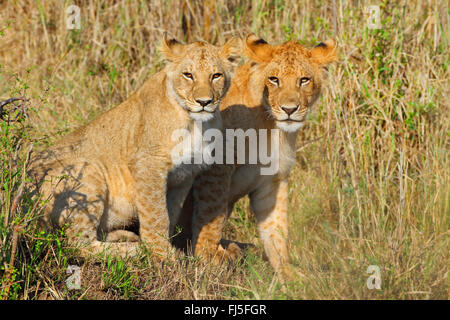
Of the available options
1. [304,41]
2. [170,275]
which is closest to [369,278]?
[170,275]

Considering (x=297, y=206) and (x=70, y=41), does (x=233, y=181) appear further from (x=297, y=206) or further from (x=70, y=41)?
(x=70, y=41)

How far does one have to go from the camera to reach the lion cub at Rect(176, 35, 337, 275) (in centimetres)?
407

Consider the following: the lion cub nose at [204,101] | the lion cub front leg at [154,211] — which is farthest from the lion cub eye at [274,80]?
the lion cub front leg at [154,211]

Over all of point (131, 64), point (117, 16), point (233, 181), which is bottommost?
point (233, 181)

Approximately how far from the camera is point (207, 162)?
4031 mm

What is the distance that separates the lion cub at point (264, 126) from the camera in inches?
160

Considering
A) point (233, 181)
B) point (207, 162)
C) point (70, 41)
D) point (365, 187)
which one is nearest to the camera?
point (207, 162)

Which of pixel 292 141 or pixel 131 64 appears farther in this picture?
pixel 131 64

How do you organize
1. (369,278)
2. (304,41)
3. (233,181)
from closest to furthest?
(369,278) < (233,181) < (304,41)

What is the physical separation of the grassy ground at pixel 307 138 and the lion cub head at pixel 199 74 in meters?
0.75

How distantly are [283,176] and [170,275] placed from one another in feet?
3.65

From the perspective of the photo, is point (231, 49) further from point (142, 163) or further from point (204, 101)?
point (142, 163)

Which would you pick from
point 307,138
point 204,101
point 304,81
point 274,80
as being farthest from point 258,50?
point 307,138

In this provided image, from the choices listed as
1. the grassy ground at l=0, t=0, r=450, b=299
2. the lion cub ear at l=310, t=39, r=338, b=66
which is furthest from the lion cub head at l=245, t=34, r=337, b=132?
the grassy ground at l=0, t=0, r=450, b=299
